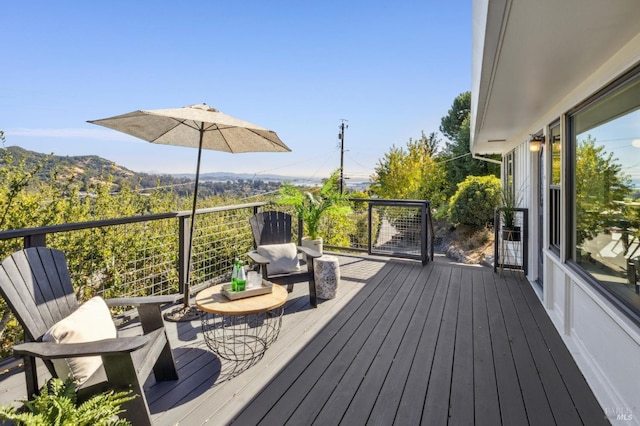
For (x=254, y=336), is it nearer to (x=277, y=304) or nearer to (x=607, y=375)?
(x=277, y=304)

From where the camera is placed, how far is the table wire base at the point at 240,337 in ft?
8.59

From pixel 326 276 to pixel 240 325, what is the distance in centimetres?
116

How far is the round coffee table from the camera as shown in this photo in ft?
8.27

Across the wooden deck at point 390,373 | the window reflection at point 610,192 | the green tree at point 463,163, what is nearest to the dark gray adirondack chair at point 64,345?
the wooden deck at point 390,373

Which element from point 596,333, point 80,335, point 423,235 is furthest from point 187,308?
point 423,235

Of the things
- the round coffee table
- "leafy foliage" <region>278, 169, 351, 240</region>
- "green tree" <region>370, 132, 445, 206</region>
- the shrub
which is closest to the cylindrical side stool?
the round coffee table

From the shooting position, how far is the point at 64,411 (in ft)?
4.50

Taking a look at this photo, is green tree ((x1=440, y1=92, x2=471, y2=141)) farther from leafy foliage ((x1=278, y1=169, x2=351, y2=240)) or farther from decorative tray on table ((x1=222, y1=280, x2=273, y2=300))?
decorative tray on table ((x1=222, y1=280, x2=273, y2=300))

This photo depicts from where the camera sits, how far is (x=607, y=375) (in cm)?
217

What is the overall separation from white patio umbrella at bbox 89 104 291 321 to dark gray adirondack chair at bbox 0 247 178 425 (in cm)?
118

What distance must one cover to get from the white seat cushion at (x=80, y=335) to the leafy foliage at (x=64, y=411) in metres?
0.22

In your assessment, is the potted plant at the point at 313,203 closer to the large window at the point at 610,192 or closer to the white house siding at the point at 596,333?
the white house siding at the point at 596,333

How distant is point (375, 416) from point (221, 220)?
3.85 metres

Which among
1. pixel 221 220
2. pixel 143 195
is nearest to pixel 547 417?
pixel 221 220
